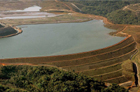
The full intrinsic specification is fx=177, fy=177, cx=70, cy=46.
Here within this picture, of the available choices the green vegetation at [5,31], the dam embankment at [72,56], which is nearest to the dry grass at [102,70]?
the dam embankment at [72,56]

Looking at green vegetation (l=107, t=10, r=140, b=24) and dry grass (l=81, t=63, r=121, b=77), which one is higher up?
green vegetation (l=107, t=10, r=140, b=24)

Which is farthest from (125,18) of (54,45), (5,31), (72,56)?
(5,31)

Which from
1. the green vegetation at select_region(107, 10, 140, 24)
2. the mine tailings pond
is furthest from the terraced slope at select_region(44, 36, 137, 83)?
the green vegetation at select_region(107, 10, 140, 24)

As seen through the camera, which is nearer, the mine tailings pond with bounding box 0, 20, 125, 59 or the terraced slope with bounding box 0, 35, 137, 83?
the terraced slope with bounding box 0, 35, 137, 83

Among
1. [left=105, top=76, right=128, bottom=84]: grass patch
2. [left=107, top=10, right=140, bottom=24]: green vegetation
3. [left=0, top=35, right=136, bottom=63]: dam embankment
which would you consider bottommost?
[left=105, top=76, right=128, bottom=84]: grass patch

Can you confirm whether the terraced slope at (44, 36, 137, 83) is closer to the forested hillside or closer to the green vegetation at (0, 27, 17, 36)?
the green vegetation at (0, 27, 17, 36)

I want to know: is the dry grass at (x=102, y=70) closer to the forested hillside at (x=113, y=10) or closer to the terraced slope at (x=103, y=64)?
the terraced slope at (x=103, y=64)

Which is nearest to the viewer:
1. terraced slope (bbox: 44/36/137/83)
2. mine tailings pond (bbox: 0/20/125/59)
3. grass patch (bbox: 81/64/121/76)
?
terraced slope (bbox: 44/36/137/83)

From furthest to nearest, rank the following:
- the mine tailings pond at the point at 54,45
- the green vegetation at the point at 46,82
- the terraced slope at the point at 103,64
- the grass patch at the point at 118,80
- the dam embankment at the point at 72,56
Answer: the mine tailings pond at the point at 54,45, the dam embankment at the point at 72,56, the terraced slope at the point at 103,64, the grass patch at the point at 118,80, the green vegetation at the point at 46,82

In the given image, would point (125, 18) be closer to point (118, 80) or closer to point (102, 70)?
point (102, 70)
